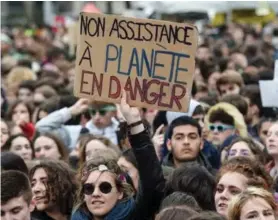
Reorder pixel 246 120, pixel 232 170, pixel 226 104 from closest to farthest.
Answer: pixel 232 170 < pixel 226 104 < pixel 246 120

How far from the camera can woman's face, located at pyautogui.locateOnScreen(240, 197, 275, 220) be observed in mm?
6203

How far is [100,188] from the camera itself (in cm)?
680

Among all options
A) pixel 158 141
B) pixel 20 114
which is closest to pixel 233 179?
pixel 158 141

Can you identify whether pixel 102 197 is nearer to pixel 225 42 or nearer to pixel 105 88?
pixel 105 88

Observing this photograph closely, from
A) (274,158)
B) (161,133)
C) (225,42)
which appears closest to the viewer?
(274,158)

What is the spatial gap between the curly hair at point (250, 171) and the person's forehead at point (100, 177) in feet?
2.11

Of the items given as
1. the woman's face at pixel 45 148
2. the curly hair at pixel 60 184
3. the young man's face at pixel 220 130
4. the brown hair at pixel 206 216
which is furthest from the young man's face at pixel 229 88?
the brown hair at pixel 206 216

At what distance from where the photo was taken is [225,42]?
26.1m

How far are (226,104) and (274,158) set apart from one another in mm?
1936

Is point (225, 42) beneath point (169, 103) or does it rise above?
above

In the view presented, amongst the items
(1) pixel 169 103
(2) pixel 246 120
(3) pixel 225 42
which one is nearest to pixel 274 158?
(1) pixel 169 103

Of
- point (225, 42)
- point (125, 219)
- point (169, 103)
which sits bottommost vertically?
point (125, 219)

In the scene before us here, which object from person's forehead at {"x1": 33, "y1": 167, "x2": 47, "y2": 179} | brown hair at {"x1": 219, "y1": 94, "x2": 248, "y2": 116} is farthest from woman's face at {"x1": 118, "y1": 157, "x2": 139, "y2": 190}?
brown hair at {"x1": 219, "y1": 94, "x2": 248, "y2": 116}

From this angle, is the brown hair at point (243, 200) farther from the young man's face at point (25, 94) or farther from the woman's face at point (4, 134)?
the young man's face at point (25, 94)
